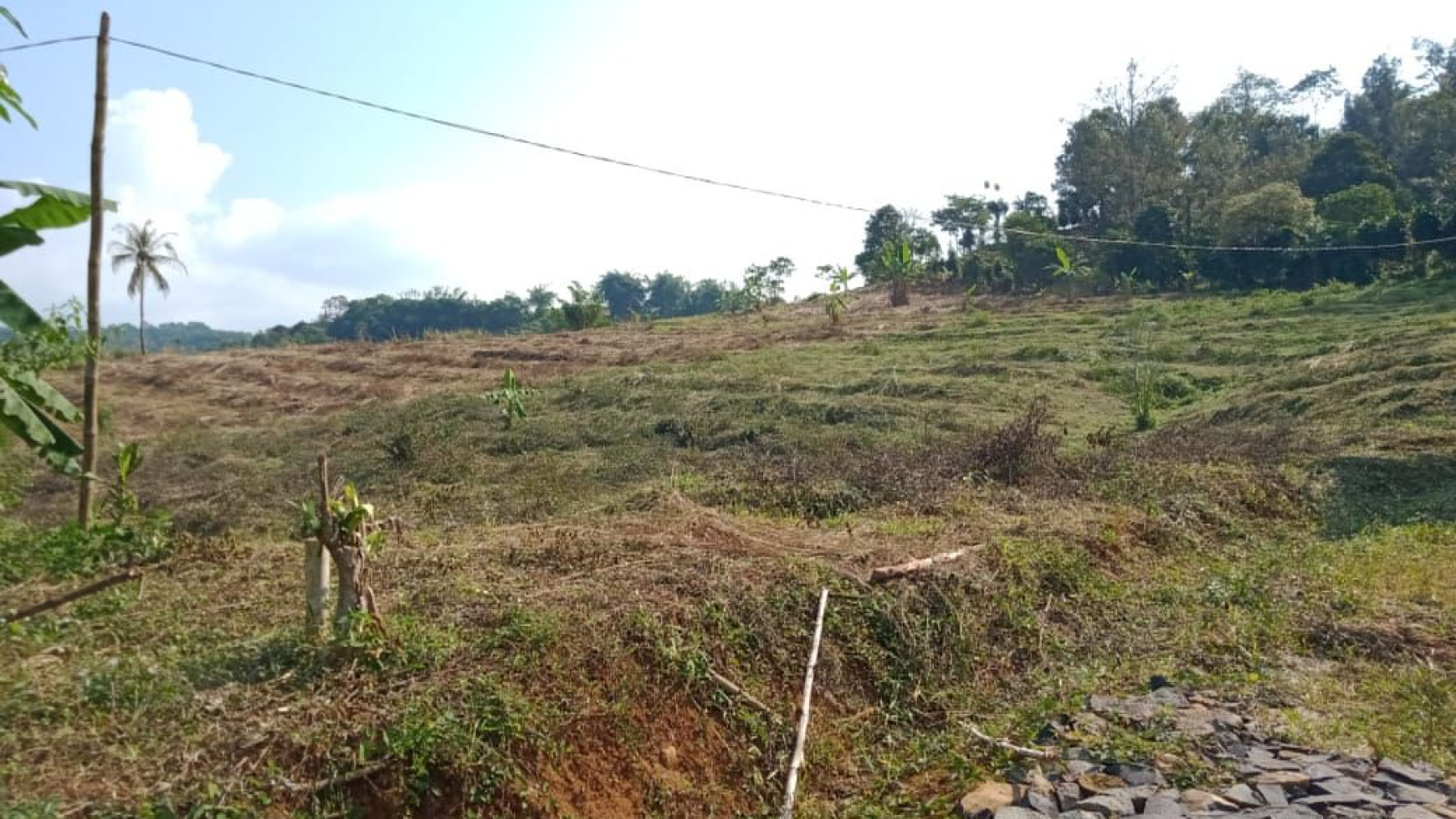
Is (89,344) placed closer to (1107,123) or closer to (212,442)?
(212,442)

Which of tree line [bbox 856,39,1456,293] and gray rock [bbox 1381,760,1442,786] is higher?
tree line [bbox 856,39,1456,293]

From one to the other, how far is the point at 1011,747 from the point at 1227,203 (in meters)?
30.5

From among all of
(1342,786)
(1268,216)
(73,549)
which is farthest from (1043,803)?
(1268,216)

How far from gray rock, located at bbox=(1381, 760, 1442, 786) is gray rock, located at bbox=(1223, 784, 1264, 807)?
1.99ft

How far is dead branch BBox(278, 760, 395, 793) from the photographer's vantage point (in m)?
3.36

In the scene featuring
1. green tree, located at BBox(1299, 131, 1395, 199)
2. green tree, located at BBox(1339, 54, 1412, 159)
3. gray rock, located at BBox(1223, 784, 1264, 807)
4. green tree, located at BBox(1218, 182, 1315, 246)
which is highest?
green tree, located at BBox(1339, 54, 1412, 159)

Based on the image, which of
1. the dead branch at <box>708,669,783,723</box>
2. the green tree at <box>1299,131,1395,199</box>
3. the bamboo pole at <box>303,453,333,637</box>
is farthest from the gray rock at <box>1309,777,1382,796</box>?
the green tree at <box>1299,131,1395,199</box>

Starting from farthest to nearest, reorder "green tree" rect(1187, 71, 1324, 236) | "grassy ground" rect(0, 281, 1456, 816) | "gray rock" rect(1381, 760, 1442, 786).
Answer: "green tree" rect(1187, 71, 1324, 236) → "gray rock" rect(1381, 760, 1442, 786) → "grassy ground" rect(0, 281, 1456, 816)

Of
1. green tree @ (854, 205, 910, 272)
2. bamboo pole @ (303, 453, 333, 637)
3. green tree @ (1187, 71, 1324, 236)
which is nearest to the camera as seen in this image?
bamboo pole @ (303, 453, 333, 637)

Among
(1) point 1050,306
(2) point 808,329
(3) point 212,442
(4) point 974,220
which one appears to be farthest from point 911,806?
(4) point 974,220

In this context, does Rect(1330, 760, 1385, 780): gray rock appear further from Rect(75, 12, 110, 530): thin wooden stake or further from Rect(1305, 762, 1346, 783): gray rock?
Rect(75, 12, 110, 530): thin wooden stake

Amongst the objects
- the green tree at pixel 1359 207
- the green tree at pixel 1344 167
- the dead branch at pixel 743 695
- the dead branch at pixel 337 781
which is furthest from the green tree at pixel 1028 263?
the dead branch at pixel 337 781

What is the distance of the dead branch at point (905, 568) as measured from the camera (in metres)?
5.63

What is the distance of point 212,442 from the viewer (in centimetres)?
1445
